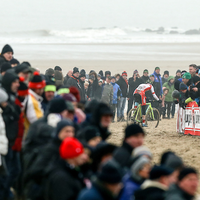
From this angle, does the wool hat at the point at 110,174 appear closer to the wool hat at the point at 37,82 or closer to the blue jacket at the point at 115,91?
the wool hat at the point at 37,82

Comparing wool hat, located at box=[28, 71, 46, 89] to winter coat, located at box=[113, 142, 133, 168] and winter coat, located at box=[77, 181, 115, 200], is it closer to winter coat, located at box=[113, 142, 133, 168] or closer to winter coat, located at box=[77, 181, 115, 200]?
winter coat, located at box=[113, 142, 133, 168]

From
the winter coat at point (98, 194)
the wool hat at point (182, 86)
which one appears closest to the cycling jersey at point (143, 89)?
the wool hat at point (182, 86)

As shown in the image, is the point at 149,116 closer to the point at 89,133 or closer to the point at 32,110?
the point at 32,110

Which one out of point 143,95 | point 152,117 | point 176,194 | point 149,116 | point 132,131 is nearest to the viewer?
Result: point 176,194

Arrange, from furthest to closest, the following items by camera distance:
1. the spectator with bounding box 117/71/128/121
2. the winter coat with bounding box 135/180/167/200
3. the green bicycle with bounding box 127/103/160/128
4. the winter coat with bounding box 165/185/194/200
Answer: the spectator with bounding box 117/71/128/121
the green bicycle with bounding box 127/103/160/128
the winter coat with bounding box 135/180/167/200
the winter coat with bounding box 165/185/194/200

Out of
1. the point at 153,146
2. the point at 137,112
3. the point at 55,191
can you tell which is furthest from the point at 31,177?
the point at 137,112

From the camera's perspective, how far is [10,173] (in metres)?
5.76

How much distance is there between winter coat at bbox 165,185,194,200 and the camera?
3686mm

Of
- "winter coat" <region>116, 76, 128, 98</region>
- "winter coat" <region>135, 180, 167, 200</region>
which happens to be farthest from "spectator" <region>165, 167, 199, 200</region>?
"winter coat" <region>116, 76, 128, 98</region>

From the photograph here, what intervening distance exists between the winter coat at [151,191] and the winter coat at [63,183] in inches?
23.1

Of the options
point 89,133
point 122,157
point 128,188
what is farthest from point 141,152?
point 89,133

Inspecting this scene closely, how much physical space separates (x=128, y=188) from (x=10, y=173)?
230 cm

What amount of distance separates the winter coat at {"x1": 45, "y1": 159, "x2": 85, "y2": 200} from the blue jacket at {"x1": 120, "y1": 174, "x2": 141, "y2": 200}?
432 millimetres

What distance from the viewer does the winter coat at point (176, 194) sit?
369cm
